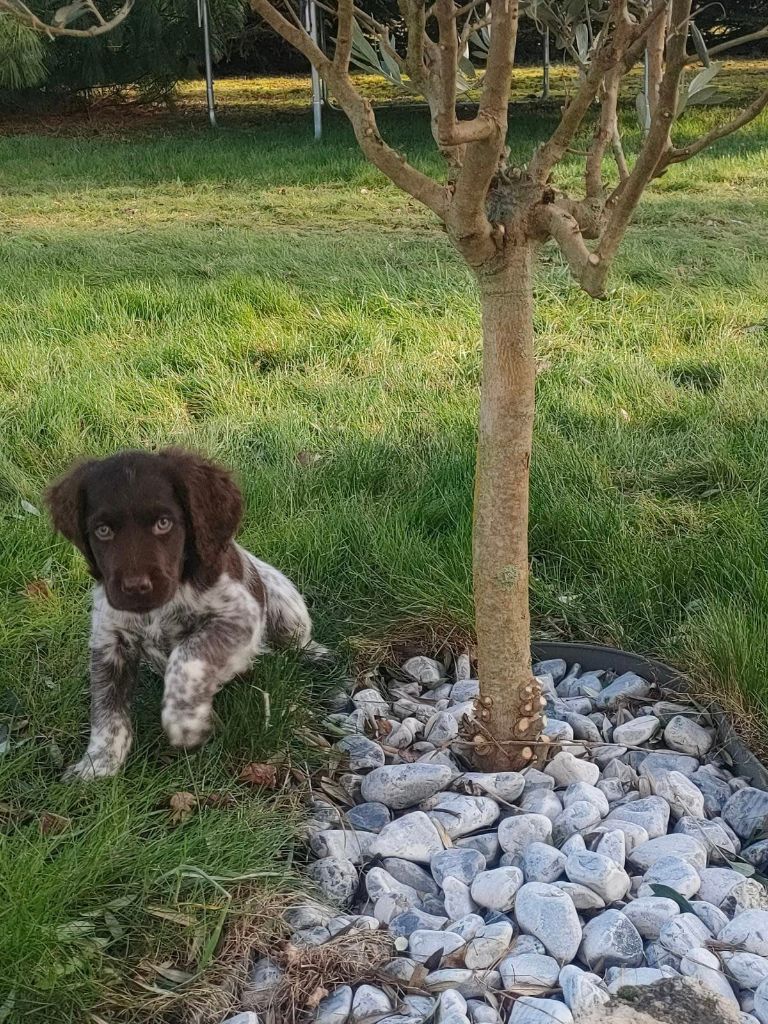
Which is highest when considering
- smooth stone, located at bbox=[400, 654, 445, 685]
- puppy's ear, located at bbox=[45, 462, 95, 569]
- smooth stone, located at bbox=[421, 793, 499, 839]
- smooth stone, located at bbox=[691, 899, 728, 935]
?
puppy's ear, located at bbox=[45, 462, 95, 569]

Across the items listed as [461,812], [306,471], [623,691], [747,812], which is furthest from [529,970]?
[306,471]

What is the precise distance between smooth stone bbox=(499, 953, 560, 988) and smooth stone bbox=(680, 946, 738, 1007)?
0.25 metres

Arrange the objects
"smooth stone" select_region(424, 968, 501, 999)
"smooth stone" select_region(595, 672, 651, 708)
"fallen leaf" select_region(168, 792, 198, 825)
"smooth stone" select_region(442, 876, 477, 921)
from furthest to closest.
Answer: "smooth stone" select_region(595, 672, 651, 708) → "fallen leaf" select_region(168, 792, 198, 825) → "smooth stone" select_region(442, 876, 477, 921) → "smooth stone" select_region(424, 968, 501, 999)

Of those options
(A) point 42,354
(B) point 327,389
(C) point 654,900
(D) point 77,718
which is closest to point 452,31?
(C) point 654,900

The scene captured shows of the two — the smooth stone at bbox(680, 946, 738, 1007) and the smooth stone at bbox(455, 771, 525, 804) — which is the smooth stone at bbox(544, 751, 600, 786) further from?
the smooth stone at bbox(680, 946, 738, 1007)

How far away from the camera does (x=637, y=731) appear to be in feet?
9.48

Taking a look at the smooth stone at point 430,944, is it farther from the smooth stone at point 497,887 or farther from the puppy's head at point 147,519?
the puppy's head at point 147,519

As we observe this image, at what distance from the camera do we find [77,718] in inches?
116

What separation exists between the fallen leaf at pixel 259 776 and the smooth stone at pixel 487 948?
0.68 metres

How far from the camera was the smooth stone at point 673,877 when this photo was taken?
2299mm

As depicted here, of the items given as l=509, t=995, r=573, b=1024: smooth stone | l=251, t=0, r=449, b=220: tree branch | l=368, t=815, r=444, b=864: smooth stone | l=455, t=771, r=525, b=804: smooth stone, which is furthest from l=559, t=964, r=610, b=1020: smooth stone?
l=251, t=0, r=449, b=220: tree branch

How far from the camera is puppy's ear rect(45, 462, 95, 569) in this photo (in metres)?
2.80

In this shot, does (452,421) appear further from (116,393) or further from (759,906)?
(759,906)

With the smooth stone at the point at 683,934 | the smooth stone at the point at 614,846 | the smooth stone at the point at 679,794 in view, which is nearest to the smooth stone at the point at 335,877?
the smooth stone at the point at 614,846
